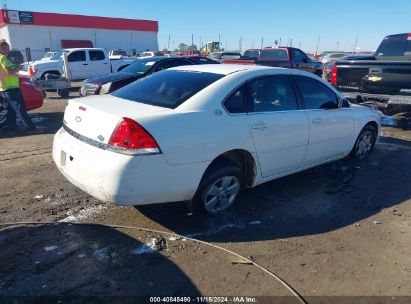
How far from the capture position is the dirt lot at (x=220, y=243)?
299cm

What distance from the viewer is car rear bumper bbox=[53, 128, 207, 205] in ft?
10.6

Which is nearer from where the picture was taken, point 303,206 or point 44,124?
point 303,206

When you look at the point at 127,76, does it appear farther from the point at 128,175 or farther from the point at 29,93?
the point at 128,175

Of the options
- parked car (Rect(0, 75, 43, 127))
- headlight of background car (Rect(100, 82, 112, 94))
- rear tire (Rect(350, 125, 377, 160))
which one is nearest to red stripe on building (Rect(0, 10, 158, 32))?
headlight of background car (Rect(100, 82, 112, 94))

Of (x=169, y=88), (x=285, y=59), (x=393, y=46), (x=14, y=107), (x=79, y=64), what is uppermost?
(x=393, y=46)

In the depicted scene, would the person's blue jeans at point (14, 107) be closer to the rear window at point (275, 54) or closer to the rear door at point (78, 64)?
the rear door at point (78, 64)

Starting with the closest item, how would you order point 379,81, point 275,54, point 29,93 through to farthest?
1. point 379,81
2. point 29,93
3. point 275,54

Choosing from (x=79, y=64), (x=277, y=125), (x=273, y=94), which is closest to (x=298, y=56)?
(x=79, y=64)

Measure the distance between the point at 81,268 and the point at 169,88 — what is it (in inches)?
80.9

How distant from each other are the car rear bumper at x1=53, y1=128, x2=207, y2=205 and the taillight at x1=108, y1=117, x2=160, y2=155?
5 cm

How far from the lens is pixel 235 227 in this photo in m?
3.91

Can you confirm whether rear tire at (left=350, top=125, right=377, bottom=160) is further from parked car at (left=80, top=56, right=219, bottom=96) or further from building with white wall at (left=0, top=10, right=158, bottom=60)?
building with white wall at (left=0, top=10, right=158, bottom=60)

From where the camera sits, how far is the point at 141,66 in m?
11.1

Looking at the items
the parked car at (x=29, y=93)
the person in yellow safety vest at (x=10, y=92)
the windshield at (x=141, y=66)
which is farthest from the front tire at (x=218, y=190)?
the windshield at (x=141, y=66)
